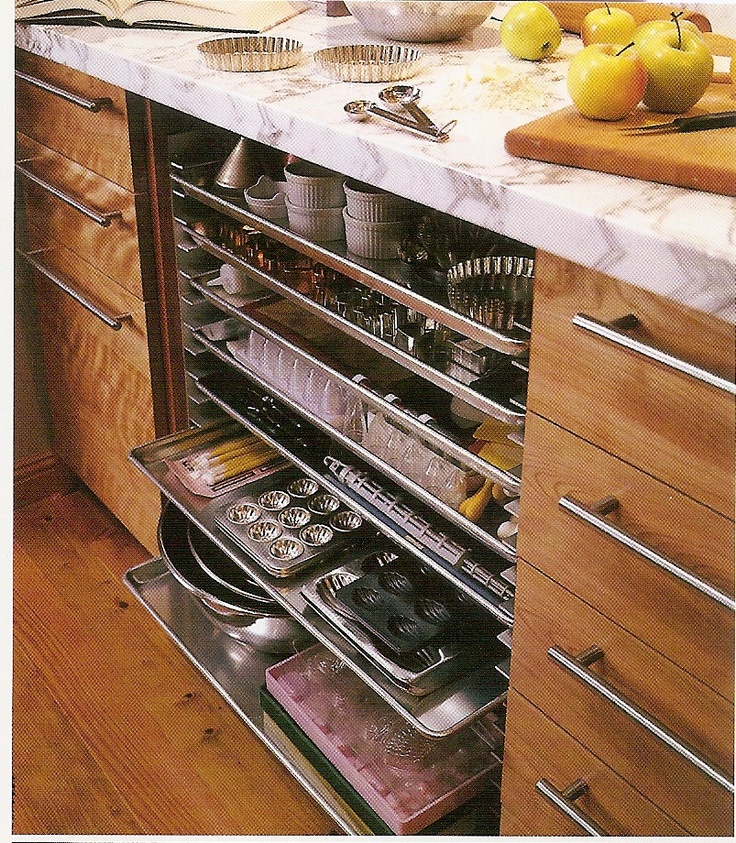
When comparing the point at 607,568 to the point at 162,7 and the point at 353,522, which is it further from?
the point at 162,7

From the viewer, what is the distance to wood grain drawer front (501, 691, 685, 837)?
105 centimetres

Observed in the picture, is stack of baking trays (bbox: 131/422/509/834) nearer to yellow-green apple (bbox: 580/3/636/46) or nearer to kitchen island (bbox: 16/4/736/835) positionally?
kitchen island (bbox: 16/4/736/835)

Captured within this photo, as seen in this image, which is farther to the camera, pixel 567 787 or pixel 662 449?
pixel 567 787

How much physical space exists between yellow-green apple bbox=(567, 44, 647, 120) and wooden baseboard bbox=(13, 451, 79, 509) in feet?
5.20

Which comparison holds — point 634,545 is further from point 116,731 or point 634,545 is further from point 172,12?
point 172,12

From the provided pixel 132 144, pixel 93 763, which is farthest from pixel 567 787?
pixel 132 144

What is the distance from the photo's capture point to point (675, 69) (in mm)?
1036

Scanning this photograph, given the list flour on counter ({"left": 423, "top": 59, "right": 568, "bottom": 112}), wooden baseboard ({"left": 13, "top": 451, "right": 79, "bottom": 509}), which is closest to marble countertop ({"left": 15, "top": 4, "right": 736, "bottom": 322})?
flour on counter ({"left": 423, "top": 59, "right": 568, "bottom": 112})

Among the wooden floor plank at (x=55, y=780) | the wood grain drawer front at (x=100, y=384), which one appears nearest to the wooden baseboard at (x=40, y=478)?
the wood grain drawer front at (x=100, y=384)

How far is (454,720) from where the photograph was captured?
1215 millimetres

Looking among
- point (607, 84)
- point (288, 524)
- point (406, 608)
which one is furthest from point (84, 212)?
point (607, 84)

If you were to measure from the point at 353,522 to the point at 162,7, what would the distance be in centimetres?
90

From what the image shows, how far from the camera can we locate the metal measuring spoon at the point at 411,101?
1.07 m

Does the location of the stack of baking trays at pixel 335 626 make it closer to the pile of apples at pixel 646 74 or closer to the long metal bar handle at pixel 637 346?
the long metal bar handle at pixel 637 346
